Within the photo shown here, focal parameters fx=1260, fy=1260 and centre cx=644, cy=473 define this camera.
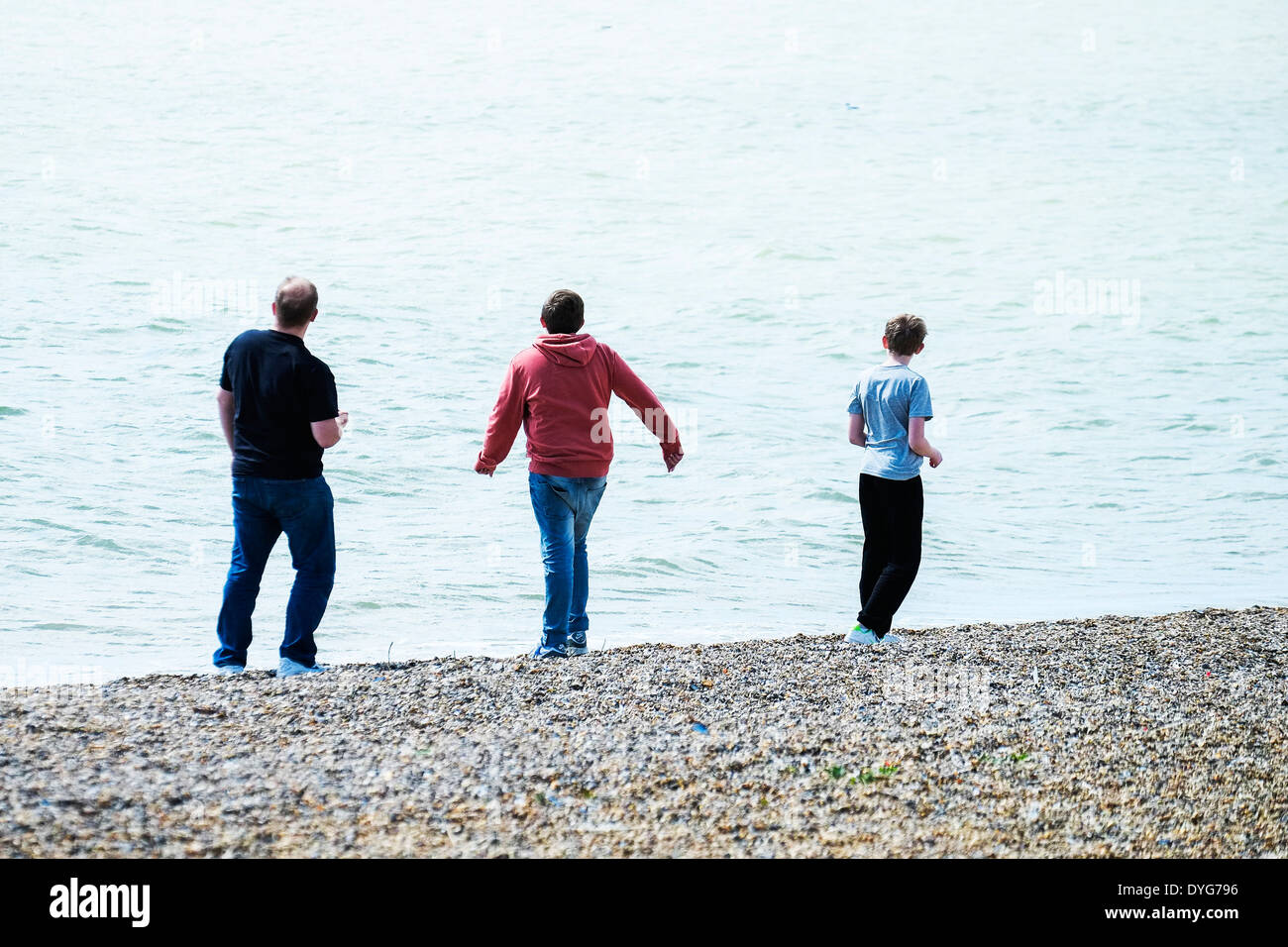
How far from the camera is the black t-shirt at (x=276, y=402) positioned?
497 cm

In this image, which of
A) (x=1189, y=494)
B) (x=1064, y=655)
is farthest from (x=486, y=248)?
(x=1064, y=655)

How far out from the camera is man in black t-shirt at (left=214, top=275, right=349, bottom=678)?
4984mm

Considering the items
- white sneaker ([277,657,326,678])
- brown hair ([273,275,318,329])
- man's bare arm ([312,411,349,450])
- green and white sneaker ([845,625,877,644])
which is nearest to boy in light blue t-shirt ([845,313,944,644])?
green and white sneaker ([845,625,877,644])

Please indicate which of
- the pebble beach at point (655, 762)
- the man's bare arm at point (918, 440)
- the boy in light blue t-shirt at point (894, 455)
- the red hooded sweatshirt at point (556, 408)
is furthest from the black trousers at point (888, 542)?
the red hooded sweatshirt at point (556, 408)

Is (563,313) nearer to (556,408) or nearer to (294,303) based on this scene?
(556,408)

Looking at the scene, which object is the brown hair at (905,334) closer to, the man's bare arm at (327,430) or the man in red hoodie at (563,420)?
the man in red hoodie at (563,420)

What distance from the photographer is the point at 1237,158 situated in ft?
150

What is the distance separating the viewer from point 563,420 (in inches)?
220

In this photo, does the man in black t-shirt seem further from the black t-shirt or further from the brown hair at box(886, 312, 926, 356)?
the brown hair at box(886, 312, 926, 356)

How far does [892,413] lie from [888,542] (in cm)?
66

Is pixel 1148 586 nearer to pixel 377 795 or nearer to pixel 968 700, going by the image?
pixel 968 700

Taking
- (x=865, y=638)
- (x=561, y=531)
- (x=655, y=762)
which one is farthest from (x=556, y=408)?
(x=865, y=638)
